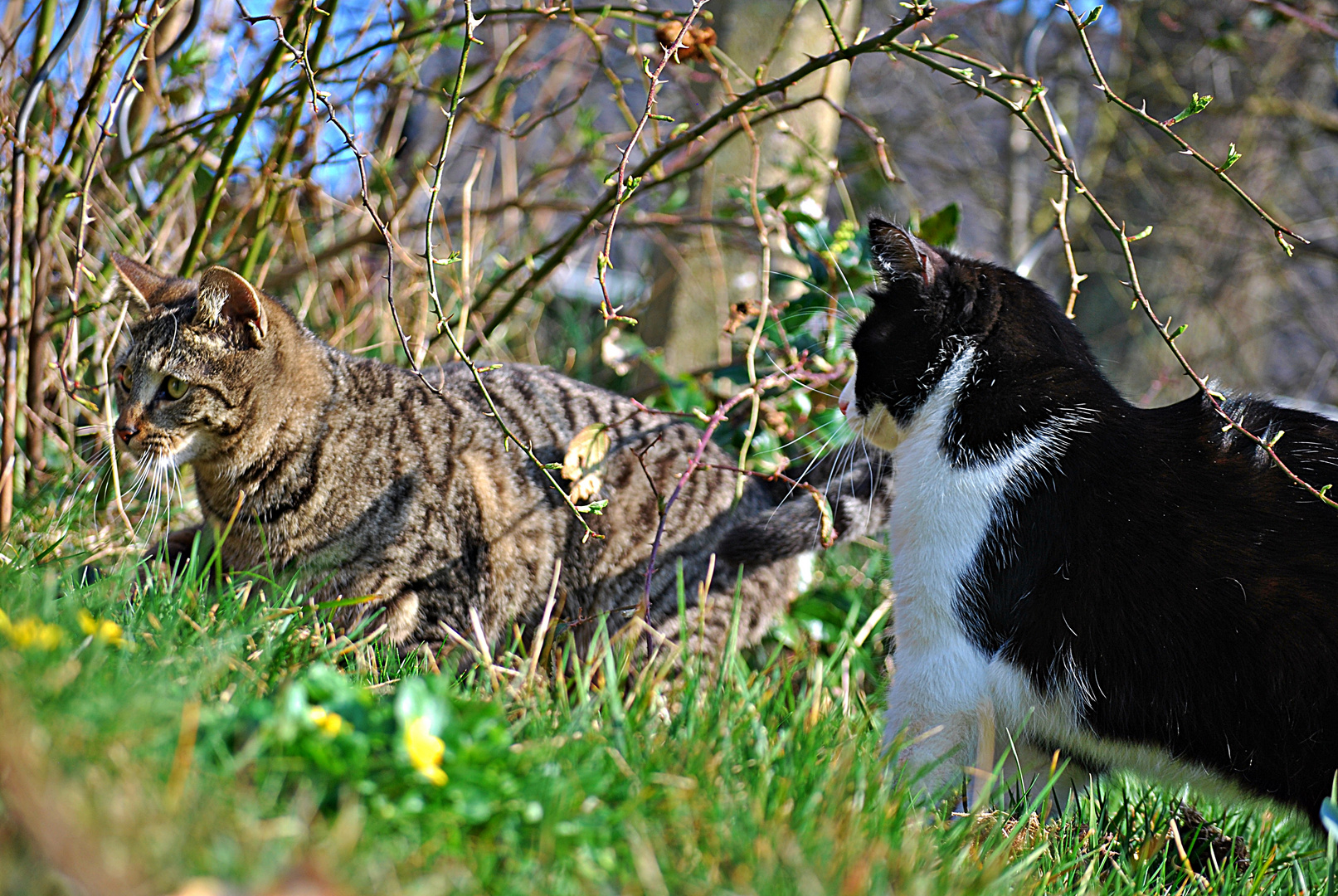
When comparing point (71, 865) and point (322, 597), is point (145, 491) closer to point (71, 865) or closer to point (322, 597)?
point (322, 597)

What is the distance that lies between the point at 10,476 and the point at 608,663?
1736 mm

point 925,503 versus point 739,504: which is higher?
point 925,503

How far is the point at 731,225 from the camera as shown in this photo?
3660 millimetres

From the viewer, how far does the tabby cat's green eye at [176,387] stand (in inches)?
95.4

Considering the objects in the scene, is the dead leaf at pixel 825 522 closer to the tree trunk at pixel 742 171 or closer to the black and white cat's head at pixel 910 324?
the black and white cat's head at pixel 910 324

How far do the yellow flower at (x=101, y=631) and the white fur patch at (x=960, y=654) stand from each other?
144 cm

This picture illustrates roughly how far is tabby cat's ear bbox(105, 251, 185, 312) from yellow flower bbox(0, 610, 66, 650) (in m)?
1.49

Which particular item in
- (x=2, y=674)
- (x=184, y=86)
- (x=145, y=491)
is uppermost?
(x=184, y=86)

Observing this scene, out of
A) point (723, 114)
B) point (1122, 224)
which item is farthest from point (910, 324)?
point (723, 114)

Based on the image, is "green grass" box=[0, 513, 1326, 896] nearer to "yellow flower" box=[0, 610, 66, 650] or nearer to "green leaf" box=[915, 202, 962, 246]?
"yellow flower" box=[0, 610, 66, 650]

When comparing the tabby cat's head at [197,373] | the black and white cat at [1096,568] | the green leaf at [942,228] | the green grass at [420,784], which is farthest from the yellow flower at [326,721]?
the green leaf at [942,228]

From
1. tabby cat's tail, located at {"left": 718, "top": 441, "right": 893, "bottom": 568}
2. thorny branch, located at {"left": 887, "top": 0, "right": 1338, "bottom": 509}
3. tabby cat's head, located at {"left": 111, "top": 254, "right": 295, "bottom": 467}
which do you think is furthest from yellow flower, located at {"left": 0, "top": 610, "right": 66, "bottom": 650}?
thorny branch, located at {"left": 887, "top": 0, "right": 1338, "bottom": 509}

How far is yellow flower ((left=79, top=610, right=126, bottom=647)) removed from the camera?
51.5 inches

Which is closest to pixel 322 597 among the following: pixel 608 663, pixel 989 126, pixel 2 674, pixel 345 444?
pixel 345 444
